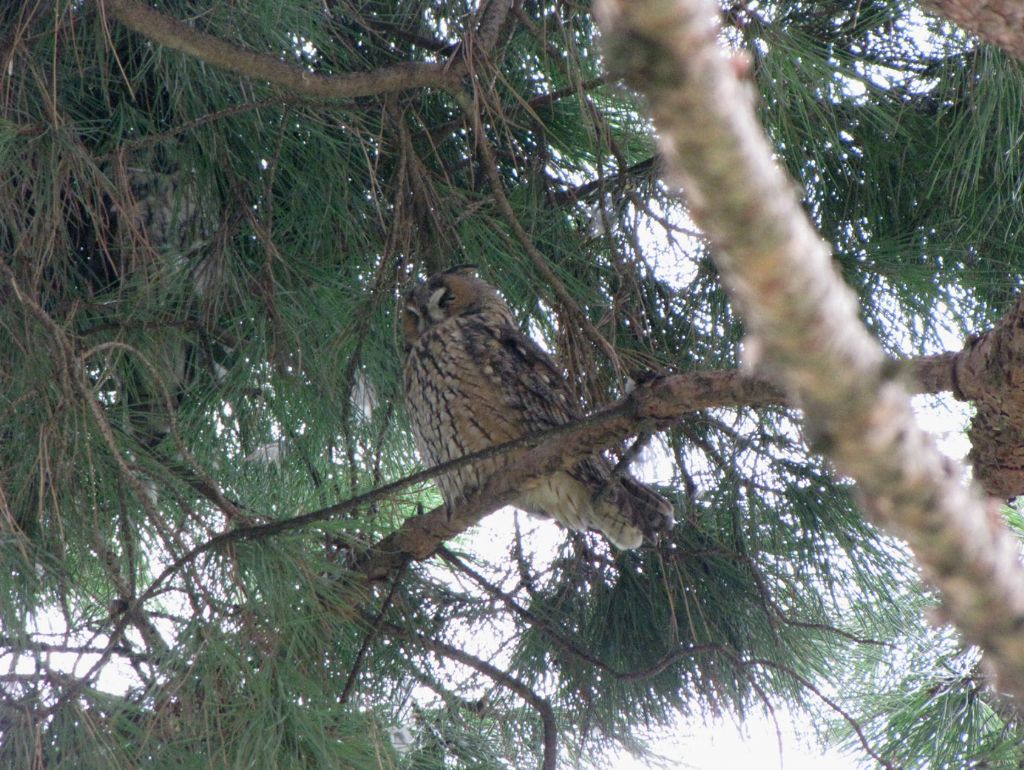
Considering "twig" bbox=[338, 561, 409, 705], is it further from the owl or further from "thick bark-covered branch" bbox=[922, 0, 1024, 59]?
"thick bark-covered branch" bbox=[922, 0, 1024, 59]

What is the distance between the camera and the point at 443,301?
8.07ft

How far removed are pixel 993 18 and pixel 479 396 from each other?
5.34 feet

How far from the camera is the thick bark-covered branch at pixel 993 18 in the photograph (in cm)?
79

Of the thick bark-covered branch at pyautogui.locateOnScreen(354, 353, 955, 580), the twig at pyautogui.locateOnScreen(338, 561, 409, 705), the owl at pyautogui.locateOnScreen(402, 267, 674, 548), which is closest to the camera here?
the thick bark-covered branch at pyautogui.locateOnScreen(354, 353, 955, 580)

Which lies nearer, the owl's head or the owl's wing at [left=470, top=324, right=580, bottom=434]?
the owl's wing at [left=470, top=324, right=580, bottom=434]

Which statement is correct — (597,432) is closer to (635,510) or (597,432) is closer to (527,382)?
(635,510)

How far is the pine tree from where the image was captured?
1.54 m

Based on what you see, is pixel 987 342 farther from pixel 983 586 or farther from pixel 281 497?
pixel 281 497

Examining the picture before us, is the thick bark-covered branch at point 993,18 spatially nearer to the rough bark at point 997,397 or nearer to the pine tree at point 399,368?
the rough bark at point 997,397

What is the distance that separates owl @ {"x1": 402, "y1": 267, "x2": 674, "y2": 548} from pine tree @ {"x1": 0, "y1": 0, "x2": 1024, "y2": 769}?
0.27ft

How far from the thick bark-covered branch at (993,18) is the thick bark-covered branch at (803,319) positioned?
498 millimetres

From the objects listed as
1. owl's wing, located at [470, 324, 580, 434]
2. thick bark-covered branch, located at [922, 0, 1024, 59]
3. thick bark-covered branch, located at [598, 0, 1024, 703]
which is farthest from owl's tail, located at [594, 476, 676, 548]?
thick bark-covered branch, located at [598, 0, 1024, 703]

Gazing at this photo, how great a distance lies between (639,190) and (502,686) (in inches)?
38.9

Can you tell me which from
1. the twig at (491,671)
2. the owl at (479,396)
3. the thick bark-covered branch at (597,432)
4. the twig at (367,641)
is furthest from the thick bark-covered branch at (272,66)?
the twig at (491,671)
